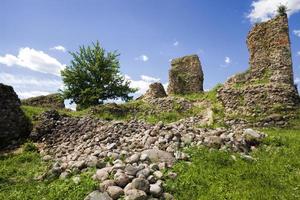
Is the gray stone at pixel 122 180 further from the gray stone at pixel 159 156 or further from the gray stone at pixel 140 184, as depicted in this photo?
the gray stone at pixel 159 156

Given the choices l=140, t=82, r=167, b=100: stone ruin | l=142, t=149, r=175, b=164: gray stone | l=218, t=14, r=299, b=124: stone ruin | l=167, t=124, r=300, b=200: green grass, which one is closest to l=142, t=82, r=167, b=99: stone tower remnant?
l=140, t=82, r=167, b=100: stone ruin

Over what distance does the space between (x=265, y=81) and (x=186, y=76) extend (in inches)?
356

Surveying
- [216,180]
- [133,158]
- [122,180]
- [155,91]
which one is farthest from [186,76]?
[122,180]

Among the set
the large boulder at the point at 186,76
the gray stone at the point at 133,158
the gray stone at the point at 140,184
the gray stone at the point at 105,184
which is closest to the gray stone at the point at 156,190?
the gray stone at the point at 140,184

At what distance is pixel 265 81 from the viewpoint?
2180cm

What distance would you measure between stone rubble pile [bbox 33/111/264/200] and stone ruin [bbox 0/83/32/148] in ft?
2.08

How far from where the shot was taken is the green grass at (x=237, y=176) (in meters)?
7.85

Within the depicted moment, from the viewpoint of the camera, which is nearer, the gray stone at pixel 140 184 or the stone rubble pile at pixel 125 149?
the gray stone at pixel 140 184

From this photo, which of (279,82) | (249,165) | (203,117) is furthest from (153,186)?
(279,82)

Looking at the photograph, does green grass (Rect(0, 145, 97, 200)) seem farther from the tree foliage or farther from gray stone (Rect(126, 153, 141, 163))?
the tree foliage

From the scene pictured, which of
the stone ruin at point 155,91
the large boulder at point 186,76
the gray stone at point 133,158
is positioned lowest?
the gray stone at point 133,158

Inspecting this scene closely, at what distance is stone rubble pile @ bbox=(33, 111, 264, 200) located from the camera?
7891 millimetres

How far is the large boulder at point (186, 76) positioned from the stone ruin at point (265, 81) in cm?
587

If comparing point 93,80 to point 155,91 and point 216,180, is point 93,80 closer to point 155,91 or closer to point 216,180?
point 155,91
